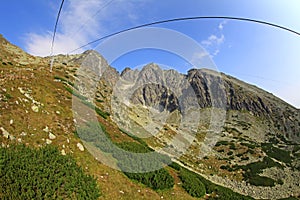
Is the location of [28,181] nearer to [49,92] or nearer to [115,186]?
[115,186]

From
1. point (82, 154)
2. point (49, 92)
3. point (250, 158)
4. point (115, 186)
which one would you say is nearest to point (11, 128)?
point (82, 154)

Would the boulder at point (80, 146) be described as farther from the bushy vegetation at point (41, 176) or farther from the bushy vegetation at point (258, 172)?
the bushy vegetation at point (258, 172)

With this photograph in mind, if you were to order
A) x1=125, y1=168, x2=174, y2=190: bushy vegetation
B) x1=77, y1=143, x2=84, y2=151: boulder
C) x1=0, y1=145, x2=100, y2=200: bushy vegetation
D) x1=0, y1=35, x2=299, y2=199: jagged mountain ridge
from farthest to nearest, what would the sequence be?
x1=0, y1=35, x2=299, y2=199: jagged mountain ridge
x1=77, y1=143, x2=84, y2=151: boulder
x1=125, y1=168, x2=174, y2=190: bushy vegetation
x1=0, y1=145, x2=100, y2=200: bushy vegetation

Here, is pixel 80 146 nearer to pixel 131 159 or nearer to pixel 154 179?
pixel 131 159

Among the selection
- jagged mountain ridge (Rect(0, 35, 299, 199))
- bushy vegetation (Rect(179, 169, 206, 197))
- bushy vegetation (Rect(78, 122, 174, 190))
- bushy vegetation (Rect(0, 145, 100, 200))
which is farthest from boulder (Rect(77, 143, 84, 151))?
jagged mountain ridge (Rect(0, 35, 299, 199))

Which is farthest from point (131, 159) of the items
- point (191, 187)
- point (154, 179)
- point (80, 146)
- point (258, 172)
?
point (258, 172)

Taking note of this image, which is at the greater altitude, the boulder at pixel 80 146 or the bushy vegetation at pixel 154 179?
the boulder at pixel 80 146

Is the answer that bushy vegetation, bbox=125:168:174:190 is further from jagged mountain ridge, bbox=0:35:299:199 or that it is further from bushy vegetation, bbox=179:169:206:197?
jagged mountain ridge, bbox=0:35:299:199

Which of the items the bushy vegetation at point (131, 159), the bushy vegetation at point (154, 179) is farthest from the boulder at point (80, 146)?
the bushy vegetation at point (154, 179)
